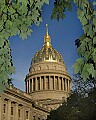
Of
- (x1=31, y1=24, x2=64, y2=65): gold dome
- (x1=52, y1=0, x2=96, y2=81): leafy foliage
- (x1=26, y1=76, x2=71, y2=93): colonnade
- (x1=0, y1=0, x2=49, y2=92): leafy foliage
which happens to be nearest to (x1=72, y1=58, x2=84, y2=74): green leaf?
(x1=52, y1=0, x2=96, y2=81): leafy foliage

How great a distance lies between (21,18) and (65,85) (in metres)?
95.1

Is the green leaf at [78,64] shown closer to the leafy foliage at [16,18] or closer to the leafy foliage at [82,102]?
the leafy foliage at [16,18]

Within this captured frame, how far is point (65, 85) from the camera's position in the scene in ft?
328

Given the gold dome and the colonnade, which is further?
the gold dome

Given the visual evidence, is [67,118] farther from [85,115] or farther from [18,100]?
[18,100]

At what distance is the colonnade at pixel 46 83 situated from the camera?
97375 mm

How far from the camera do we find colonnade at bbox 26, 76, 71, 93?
97.4m

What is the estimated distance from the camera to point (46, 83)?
98.2 metres

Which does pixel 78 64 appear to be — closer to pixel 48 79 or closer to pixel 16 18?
pixel 16 18

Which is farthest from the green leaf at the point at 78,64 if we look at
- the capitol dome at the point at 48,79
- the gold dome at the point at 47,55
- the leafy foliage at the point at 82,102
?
the gold dome at the point at 47,55

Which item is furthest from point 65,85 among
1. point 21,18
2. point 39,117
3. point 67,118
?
point 21,18

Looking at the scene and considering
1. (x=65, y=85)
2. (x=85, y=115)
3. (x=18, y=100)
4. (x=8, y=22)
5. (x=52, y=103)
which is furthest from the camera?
(x=65, y=85)

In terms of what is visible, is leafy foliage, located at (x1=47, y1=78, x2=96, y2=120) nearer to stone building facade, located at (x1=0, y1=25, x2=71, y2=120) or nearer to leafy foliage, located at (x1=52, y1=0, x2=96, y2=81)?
leafy foliage, located at (x1=52, y1=0, x2=96, y2=81)

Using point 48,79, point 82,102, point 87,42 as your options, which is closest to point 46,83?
point 48,79
